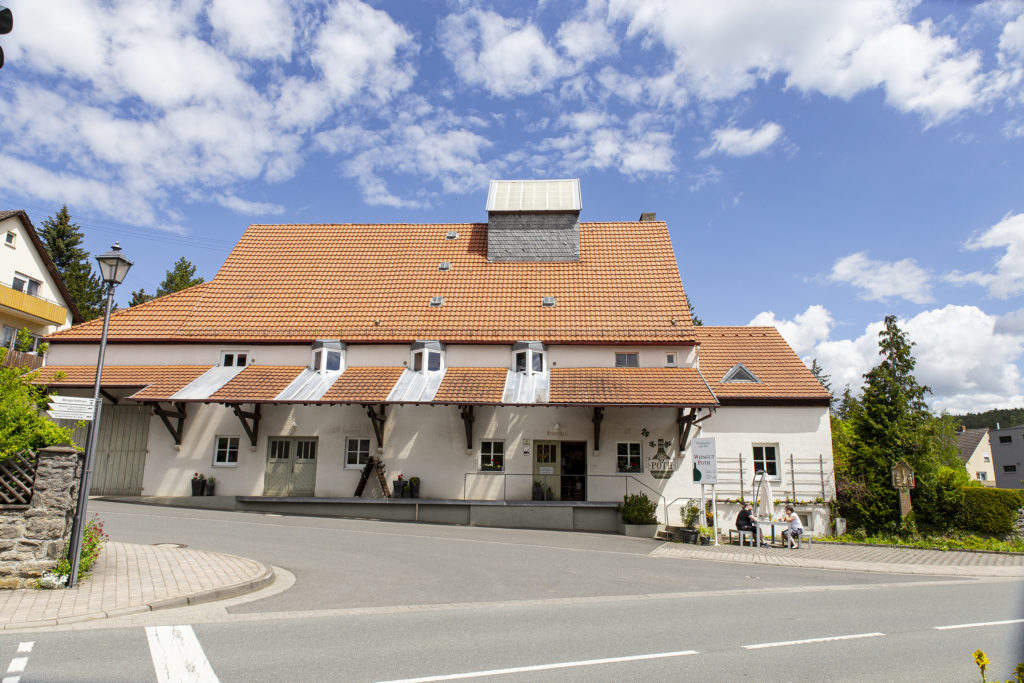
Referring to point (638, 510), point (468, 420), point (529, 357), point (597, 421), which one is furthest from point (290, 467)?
point (638, 510)

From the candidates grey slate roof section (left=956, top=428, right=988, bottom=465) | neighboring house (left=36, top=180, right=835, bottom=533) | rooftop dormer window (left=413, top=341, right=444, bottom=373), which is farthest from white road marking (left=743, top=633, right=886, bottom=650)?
grey slate roof section (left=956, top=428, right=988, bottom=465)

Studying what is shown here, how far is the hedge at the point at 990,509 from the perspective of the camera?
62.8 feet

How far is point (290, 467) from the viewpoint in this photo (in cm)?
2105

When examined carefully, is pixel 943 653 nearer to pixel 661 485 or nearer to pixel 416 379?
pixel 661 485

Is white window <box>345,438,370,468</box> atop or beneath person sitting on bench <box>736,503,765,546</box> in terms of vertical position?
atop

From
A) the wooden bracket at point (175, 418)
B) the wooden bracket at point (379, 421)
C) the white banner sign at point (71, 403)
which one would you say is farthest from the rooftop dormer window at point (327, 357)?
the white banner sign at point (71, 403)

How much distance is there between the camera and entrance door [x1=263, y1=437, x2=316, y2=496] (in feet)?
68.5

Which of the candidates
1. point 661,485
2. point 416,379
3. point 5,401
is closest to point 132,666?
point 5,401

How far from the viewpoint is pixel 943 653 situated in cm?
663

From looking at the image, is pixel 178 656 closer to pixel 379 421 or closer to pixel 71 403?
pixel 71 403

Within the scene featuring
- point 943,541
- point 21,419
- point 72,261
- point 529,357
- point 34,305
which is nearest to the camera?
point 21,419

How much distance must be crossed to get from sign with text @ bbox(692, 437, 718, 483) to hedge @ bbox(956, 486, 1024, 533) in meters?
9.62

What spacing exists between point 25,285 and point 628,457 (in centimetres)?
3282

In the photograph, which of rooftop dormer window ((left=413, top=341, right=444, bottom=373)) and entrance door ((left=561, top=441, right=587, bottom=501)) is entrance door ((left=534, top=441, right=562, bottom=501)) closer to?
entrance door ((left=561, top=441, right=587, bottom=501))
